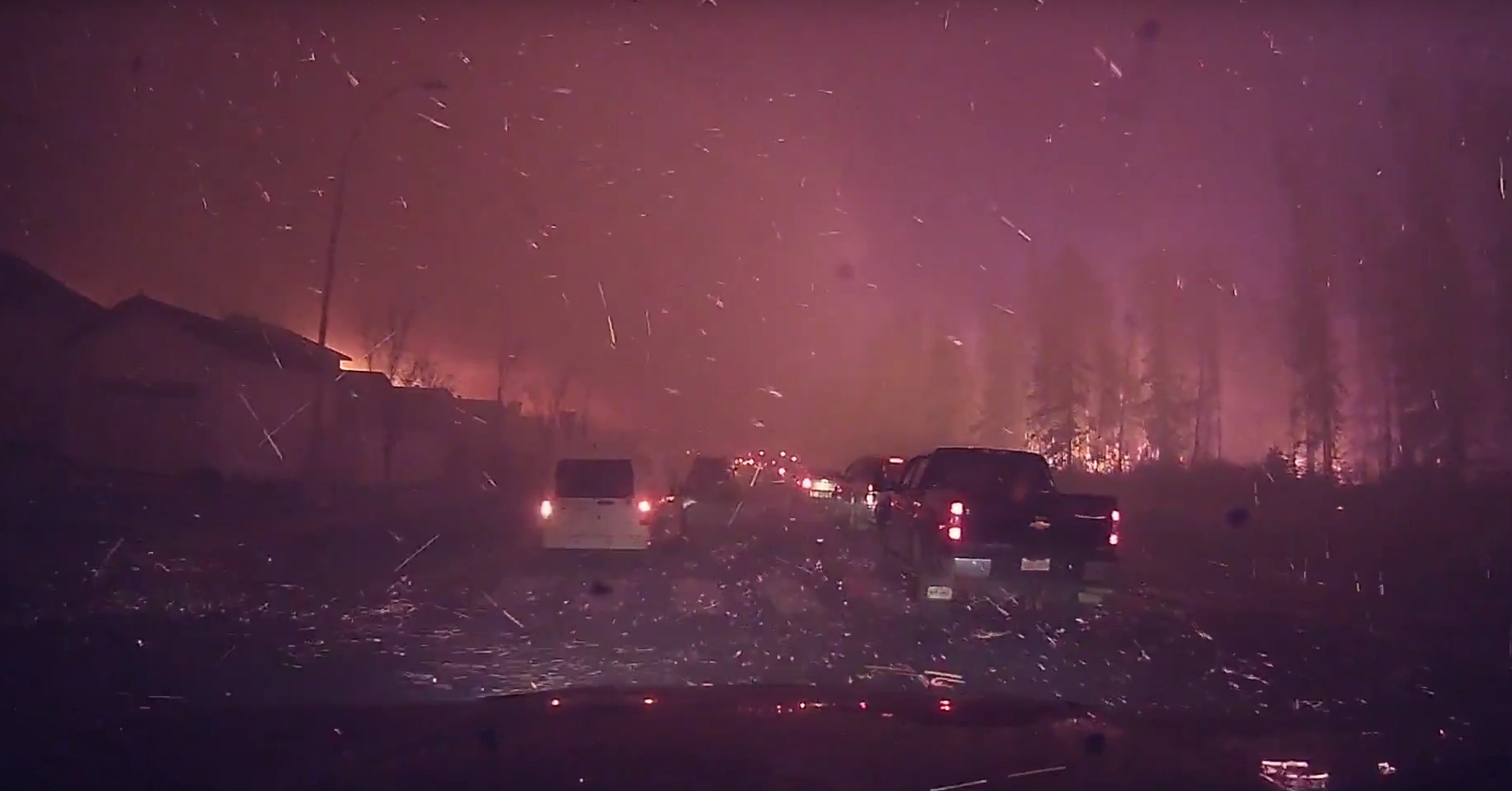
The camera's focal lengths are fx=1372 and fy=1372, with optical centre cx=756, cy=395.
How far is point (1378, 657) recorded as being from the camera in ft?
44.9

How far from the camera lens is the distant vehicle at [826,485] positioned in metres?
42.9

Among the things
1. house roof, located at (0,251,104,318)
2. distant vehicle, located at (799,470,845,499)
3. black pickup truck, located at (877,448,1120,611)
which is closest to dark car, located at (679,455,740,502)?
distant vehicle, located at (799,470,845,499)

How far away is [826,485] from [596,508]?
24.8 meters

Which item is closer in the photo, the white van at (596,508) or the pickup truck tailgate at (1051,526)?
the pickup truck tailgate at (1051,526)

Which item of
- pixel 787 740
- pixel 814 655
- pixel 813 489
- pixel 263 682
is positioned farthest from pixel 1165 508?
pixel 787 740

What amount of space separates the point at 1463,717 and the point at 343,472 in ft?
145

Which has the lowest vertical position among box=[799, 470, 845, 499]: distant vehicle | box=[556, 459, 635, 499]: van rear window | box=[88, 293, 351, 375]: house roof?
box=[556, 459, 635, 499]: van rear window

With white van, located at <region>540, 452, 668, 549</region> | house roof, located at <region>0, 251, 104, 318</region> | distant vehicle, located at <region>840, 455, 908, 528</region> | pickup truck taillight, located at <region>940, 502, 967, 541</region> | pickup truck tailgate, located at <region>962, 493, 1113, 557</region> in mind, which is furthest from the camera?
house roof, located at <region>0, 251, 104, 318</region>

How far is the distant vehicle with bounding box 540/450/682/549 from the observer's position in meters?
24.0

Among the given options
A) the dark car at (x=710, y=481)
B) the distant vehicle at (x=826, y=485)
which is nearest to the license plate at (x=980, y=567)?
the dark car at (x=710, y=481)

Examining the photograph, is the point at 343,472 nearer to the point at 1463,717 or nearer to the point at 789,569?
the point at 789,569

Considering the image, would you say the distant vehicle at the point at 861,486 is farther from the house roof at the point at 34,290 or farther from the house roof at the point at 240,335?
the house roof at the point at 34,290

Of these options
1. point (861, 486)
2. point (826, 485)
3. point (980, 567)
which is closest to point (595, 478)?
point (980, 567)

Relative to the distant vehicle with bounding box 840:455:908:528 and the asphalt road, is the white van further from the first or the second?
the distant vehicle with bounding box 840:455:908:528
